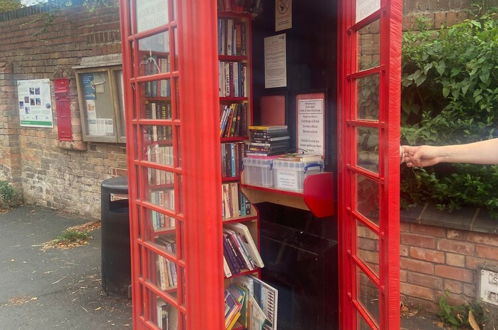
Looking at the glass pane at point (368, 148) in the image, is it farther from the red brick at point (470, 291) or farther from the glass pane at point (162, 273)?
the red brick at point (470, 291)

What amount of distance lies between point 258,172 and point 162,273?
0.84 m

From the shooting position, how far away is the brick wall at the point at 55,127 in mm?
6789

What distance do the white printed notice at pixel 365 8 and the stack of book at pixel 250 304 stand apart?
5.62 feet

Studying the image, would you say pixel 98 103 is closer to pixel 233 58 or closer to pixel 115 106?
pixel 115 106

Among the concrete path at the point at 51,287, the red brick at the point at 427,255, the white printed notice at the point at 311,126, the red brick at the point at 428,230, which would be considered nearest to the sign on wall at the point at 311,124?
the white printed notice at the point at 311,126

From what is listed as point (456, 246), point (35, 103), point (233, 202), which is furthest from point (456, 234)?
point (35, 103)

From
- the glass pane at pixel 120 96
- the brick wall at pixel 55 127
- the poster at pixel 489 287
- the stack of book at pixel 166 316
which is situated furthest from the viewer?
the brick wall at pixel 55 127

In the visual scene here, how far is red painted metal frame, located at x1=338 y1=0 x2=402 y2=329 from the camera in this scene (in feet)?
6.28

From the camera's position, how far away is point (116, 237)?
4320mm

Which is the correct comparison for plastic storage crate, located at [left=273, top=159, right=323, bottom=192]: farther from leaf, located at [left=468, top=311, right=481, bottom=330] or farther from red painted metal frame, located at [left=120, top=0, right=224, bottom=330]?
leaf, located at [left=468, top=311, right=481, bottom=330]

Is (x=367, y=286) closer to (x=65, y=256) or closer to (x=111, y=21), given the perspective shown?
(x=65, y=256)

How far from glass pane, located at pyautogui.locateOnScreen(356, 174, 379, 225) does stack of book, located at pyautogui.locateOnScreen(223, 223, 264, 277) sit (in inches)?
34.5

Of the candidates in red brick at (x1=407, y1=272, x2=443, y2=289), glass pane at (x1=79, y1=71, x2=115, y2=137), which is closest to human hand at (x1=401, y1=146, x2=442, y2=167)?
red brick at (x1=407, y1=272, x2=443, y2=289)

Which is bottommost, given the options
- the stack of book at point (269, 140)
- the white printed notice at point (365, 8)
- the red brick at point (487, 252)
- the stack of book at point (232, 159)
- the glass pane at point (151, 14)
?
the red brick at point (487, 252)
